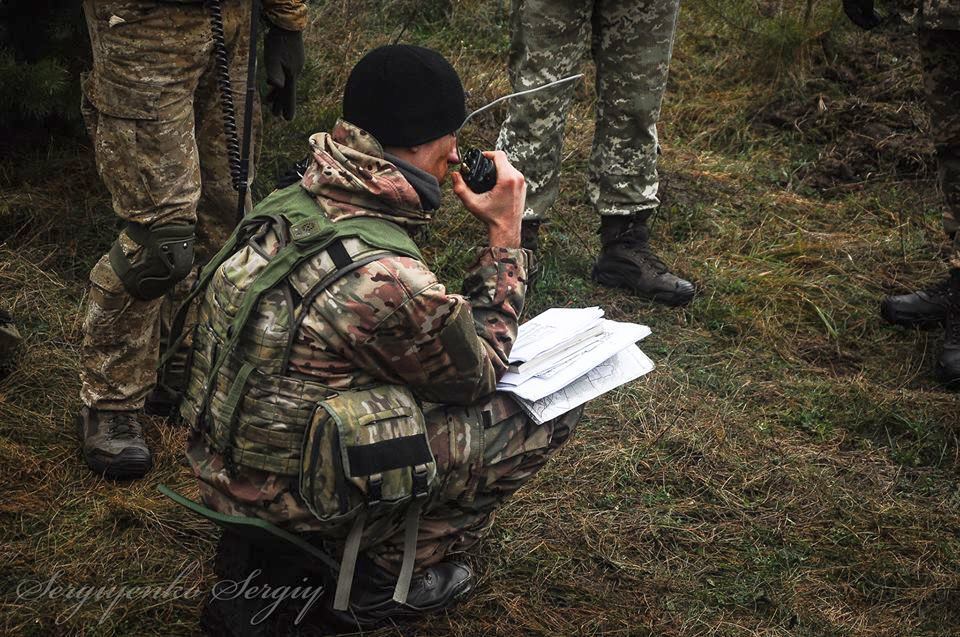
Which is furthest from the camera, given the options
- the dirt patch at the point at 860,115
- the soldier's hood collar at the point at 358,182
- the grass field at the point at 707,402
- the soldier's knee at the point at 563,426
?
the dirt patch at the point at 860,115

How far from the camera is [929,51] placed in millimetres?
3930

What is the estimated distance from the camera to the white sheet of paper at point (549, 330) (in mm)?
2531

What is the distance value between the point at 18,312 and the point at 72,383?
0.53m

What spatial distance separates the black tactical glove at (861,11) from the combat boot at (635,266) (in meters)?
1.19

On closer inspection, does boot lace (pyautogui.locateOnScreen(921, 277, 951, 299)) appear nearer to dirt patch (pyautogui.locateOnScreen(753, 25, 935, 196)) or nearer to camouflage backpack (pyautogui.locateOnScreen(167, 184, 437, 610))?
dirt patch (pyautogui.locateOnScreen(753, 25, 935, 196))

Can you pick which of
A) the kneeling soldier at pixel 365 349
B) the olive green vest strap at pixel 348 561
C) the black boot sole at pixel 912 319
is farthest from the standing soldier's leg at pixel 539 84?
the olive green vest strap at pixel 348 561

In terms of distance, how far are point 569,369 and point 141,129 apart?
1.40m

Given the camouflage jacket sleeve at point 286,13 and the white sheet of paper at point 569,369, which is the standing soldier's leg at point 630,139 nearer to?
the camouflage jacket sleeve at point 286,13

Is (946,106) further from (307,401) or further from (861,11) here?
(307,401)

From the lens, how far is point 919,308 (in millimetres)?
4199

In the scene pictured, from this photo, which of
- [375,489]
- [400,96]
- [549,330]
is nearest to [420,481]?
[375,489]

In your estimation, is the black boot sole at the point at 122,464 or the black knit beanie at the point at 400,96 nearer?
the black knit beanie at the point at 400,96

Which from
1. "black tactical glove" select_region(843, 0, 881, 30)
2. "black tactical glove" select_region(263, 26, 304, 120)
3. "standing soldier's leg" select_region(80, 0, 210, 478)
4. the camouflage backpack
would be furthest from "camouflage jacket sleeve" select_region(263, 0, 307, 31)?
"black tactical glove" select_region(843, 0, 881, 30)

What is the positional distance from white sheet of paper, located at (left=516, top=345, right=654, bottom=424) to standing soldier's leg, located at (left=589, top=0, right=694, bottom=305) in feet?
5.81
